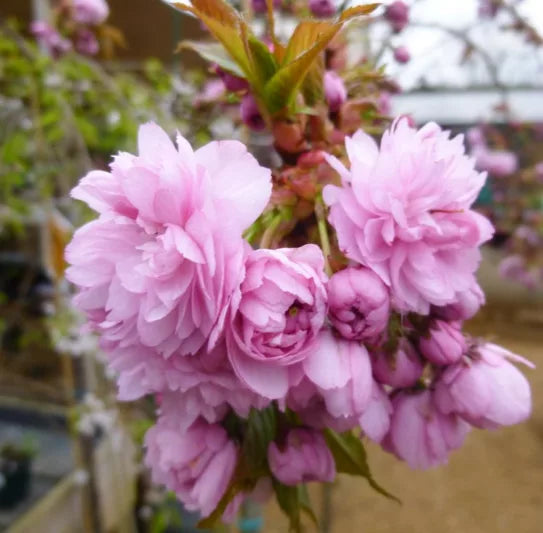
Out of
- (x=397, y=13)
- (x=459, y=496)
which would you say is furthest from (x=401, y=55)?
(x=459, y=496)

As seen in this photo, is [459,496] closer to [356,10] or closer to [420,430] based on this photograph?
[420,430]

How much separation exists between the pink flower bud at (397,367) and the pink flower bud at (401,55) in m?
0.57

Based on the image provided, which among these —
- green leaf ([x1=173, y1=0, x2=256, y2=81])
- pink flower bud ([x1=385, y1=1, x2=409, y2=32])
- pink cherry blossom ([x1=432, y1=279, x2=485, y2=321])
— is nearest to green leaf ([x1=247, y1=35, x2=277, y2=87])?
green leaf ([x1=173, y1=0, x2=256, y2=81])

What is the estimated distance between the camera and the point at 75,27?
1.35m

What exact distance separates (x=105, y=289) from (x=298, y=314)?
127 millimetres

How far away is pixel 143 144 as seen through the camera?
33cm

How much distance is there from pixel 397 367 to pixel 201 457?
0.52ft

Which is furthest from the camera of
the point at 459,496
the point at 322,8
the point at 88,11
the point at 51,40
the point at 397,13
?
the point at 459,496

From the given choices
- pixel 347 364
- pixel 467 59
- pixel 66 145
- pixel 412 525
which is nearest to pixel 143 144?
pixel 347 364

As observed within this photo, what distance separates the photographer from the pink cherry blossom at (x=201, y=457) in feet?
1.32

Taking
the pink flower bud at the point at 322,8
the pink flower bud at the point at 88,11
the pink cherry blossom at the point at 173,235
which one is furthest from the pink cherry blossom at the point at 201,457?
the pink flower bud at the point at 88,11

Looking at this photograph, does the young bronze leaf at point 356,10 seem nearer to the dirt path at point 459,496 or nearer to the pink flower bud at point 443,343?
the pink flower bud at point 443,343

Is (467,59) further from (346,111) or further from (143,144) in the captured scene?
(143,144)

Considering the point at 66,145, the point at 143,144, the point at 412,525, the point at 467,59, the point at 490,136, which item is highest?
the point at 467,59
